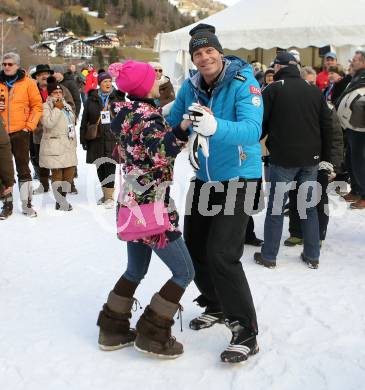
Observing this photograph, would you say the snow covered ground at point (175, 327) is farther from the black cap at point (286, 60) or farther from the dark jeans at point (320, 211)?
the black cap at point (286, 60)

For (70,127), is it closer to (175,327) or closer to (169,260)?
(175,327)

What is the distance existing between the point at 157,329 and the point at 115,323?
302 mm

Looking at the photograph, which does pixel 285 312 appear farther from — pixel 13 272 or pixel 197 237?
pixel 13 272

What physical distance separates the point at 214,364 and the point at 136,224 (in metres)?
0.96

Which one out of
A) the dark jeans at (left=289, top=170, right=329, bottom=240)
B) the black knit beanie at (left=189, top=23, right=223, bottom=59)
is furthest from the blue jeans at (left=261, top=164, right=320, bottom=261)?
the black knit beanie at (left=189, top=23, right=223, bottom=59)

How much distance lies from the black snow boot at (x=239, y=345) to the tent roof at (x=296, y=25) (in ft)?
30.0

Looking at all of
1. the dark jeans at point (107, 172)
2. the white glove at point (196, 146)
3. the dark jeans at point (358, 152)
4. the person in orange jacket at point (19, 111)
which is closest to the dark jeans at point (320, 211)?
the dark jeans at point (358, 152)

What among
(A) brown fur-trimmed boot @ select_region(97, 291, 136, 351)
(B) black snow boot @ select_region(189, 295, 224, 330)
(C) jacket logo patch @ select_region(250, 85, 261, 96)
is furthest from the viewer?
(B) black snow boot @ select_region(189, 295, 224, 330)

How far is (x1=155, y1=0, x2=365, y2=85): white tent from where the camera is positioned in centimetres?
1088

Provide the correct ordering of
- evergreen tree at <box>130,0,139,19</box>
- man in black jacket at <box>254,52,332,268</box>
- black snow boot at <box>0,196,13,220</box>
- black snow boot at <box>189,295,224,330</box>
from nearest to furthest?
black snow boot at <box>189,295,224,330</box>
man in black jacket at <box>254,52,332,268</box>
black snow boot at <box>0,196,13,220</box>
evergreen tree at <box>130,0,139,19</box>

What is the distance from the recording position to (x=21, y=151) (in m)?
6.46

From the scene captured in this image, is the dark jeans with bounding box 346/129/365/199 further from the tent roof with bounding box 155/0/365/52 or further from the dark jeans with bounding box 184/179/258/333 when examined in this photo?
the tent roof with bounding box 155/0/365/52

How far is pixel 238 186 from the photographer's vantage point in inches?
119

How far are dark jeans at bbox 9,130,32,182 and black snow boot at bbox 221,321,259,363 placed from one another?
4.23 m
